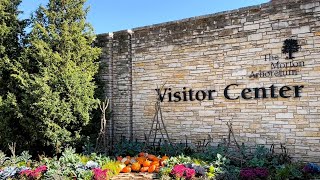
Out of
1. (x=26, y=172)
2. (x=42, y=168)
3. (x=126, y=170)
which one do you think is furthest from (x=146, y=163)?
(x=26, y=172)

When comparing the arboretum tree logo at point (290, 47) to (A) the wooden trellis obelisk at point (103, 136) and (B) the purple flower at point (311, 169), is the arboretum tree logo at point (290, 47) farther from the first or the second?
(A) the wooden trellis obelisk at point (103, 136)

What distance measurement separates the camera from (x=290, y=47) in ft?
25.9

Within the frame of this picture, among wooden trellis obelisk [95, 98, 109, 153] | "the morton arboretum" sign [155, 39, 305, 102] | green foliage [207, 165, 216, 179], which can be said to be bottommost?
green foliage [207, 165, 216, 179]

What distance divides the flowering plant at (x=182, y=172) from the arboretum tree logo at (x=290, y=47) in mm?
3337

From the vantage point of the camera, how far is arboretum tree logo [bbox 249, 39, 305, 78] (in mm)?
7836

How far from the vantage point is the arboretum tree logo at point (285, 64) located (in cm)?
784

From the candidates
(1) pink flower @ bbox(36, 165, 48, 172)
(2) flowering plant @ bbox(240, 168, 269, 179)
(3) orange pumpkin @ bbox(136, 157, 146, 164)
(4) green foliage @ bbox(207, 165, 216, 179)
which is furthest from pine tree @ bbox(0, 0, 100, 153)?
(2) flowering plant @ bbox(240, 168, 269, 179)

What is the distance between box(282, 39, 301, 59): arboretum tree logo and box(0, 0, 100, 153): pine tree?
15.8ft

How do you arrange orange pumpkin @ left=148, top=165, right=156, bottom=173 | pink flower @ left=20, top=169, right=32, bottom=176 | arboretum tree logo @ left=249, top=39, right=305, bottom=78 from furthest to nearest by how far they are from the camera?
arboretum tree logo @ left=249, top=39, right=305, bottom=78 < orange pumpkin @ left=148, top=165, right=156, bottom=173 < pink flower @ left=20, top=169, right=32, bottom=176

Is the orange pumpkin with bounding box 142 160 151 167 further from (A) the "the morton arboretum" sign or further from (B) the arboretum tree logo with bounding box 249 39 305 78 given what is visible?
(B) the arboretum tree logo with bounding box 249 39 305 78

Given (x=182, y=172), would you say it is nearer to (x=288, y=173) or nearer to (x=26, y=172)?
(x=288, y=173)

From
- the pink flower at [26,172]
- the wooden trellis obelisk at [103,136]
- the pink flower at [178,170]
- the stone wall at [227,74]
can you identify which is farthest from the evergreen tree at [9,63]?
the pink flower at [178,170]

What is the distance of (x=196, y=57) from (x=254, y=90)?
5.66 feet

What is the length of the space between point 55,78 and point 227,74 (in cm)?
421
